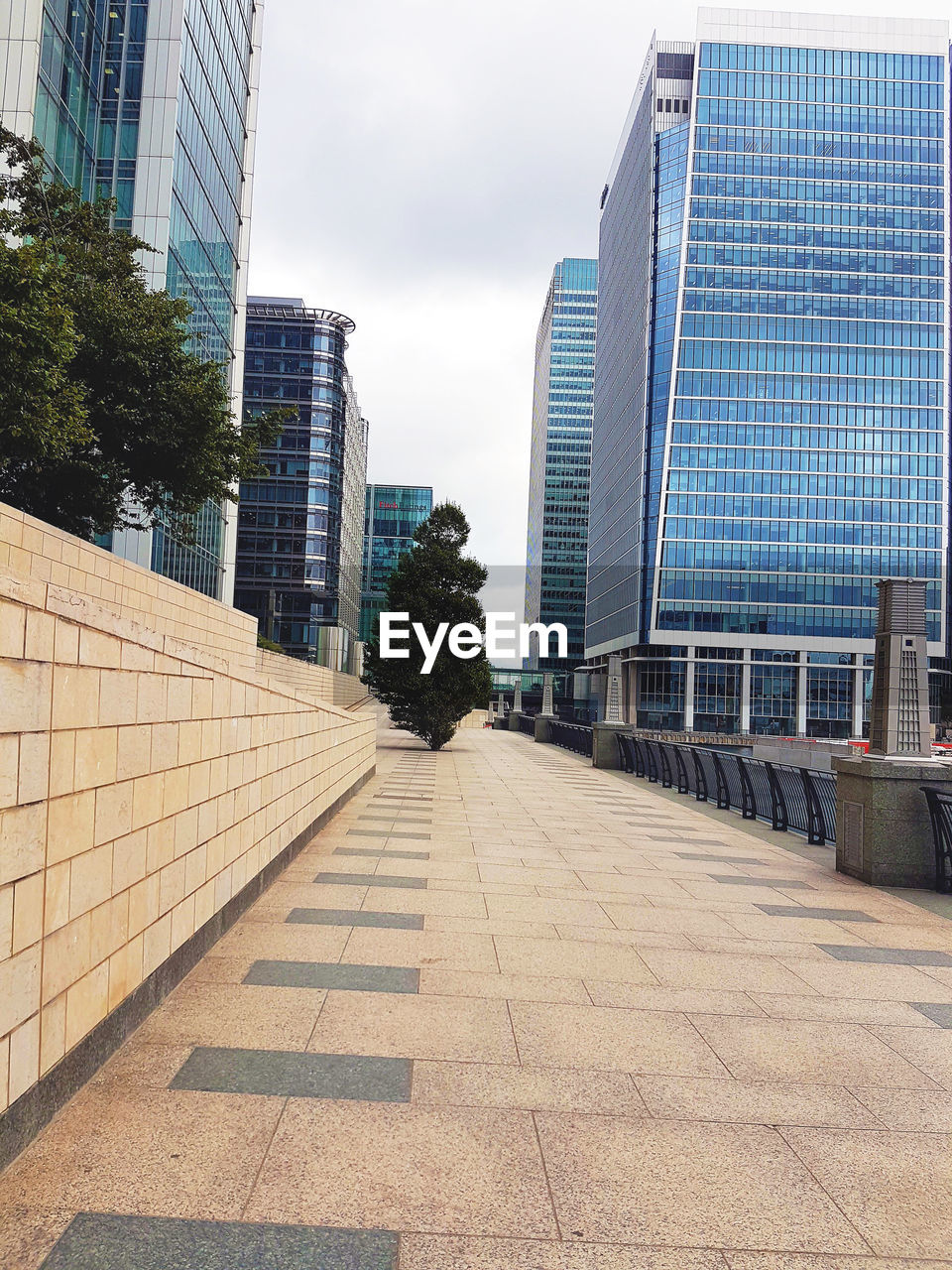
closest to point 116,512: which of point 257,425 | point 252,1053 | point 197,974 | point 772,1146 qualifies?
point 257,425

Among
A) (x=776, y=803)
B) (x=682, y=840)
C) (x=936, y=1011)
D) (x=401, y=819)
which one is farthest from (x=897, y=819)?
(x=401, y=819)

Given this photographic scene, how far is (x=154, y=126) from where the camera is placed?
28141 mm

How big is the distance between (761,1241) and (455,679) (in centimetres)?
3043

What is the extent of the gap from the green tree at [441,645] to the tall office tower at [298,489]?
4199 centimetres

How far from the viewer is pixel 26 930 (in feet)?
Result: 10.4

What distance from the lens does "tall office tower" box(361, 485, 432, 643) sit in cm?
14650

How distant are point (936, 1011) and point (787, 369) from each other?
9285cm

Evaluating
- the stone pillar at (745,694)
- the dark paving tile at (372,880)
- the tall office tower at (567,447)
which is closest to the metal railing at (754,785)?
the dark paving tile at (372,880)

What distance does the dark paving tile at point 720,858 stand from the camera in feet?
36.2

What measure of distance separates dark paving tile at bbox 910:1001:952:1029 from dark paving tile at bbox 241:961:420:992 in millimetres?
2878

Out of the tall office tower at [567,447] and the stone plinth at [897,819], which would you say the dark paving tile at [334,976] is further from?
the tall office tower at [567,447]

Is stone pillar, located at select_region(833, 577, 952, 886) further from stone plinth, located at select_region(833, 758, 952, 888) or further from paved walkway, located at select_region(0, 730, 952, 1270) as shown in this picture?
paved walkway, located at select_region(0, 730, 952, 1270)

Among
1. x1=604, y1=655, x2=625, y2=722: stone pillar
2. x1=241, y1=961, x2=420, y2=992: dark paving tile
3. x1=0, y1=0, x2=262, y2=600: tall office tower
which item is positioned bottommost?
x1=241, y1=961, x2=420, y2=992: dark paving tile

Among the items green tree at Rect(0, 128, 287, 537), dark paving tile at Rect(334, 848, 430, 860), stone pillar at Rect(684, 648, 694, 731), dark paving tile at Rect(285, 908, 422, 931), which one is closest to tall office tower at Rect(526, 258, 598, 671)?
stone pillar at Rect(684, 648, 694, 731)
